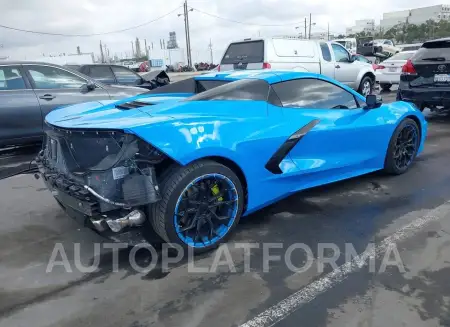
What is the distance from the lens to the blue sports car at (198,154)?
2.86m

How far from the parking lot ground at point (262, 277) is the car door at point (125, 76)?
8.13 m

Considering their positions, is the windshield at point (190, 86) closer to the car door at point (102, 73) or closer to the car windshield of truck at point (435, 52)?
the car windshield of truck at point (435, 52)

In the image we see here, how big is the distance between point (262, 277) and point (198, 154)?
987 millimetres

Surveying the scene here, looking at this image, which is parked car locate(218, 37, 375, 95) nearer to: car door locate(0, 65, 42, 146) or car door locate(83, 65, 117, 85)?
car door locate(83, 65, 117, 85)

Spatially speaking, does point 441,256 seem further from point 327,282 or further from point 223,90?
point 223,90

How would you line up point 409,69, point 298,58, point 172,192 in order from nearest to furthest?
point 172,192 < point 409,69 < point 298,58

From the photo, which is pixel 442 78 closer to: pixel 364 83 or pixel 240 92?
pixel 364 83

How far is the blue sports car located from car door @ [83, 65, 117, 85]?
783 centimetres

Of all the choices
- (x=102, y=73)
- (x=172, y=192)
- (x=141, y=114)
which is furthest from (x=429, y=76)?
(x=102, y=73)

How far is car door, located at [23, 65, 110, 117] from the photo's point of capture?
20.9 ft

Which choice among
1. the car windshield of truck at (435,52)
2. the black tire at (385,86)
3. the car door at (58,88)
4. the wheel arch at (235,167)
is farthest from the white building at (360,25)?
the wheel arch at (235,167)

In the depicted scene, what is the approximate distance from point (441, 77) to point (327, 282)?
20.5 feet

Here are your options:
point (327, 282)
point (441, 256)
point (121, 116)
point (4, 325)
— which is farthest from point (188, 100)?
point (441, 256)

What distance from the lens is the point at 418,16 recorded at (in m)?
109
